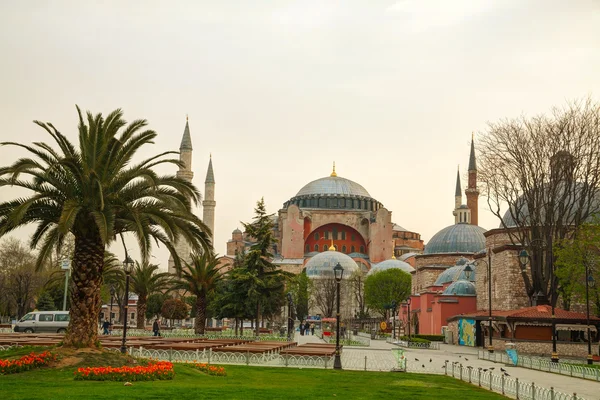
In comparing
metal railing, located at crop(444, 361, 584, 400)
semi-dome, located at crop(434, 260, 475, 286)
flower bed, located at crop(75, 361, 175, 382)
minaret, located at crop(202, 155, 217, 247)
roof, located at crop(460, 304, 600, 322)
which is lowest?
metal railing, located at crop(444, 361, 584, 400)

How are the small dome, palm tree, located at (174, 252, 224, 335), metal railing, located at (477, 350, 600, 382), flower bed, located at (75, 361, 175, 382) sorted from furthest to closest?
the small dome < palm tree, located at (174, 252, 224, 335) < metal railing, located at (477, 350, 600, 382) < flower bed, located at (75, 361, 175, 382)

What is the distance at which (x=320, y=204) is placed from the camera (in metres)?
81.9

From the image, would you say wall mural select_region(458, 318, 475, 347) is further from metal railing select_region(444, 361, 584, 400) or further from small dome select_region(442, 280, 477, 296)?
metal railing select_region(444, 361, 584, 400)

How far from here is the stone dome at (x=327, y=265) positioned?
6662cm

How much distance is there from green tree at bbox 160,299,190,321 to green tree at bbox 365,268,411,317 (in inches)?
637

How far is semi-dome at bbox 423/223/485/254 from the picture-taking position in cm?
5247

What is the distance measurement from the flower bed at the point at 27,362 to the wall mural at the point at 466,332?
26.6 m

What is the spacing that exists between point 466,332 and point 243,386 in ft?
90.0

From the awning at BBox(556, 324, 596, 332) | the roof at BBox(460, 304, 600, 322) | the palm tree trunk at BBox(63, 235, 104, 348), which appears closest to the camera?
the palm tree trunk at BBox(63, 235, 104, 348)

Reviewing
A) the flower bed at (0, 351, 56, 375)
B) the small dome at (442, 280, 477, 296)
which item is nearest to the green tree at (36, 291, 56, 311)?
the small dome at (442, 280, 477, 296)

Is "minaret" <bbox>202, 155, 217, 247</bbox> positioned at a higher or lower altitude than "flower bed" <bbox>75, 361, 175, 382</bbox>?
higher

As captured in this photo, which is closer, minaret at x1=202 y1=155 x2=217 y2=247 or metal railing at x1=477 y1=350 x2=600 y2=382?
metal railing at x1=477 y1=350 x2=600 y2=382

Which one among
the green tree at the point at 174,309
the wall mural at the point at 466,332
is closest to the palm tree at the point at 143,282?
the green tree at the point at 174,309

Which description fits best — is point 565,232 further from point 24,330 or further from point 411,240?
point 411,240
